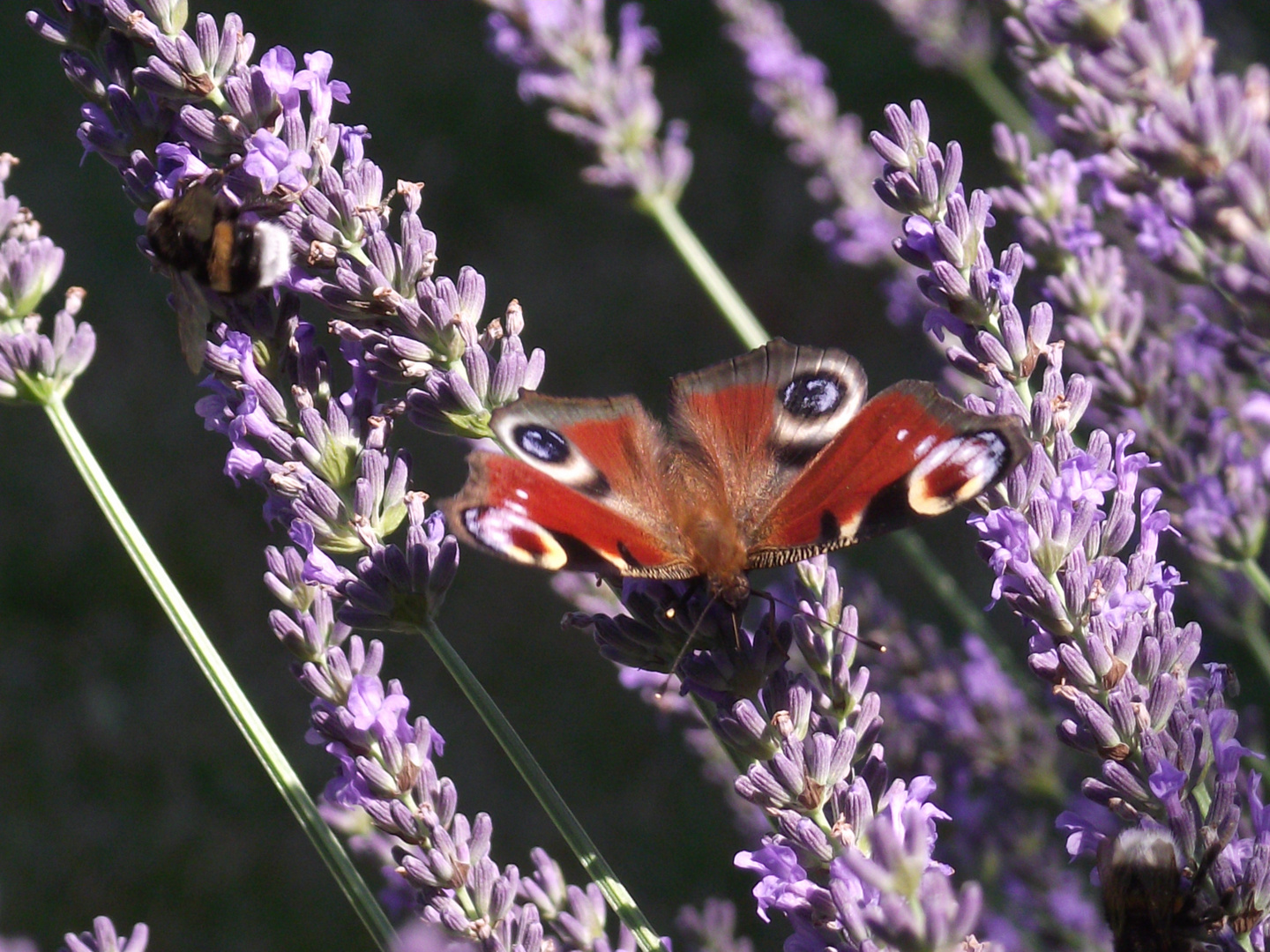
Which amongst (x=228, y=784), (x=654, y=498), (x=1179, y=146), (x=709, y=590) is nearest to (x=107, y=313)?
(x=228, y=784)

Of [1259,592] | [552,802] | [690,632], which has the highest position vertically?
[690,632]

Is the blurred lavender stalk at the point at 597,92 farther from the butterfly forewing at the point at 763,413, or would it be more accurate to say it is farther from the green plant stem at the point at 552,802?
the green plant stem at the point at 552,802

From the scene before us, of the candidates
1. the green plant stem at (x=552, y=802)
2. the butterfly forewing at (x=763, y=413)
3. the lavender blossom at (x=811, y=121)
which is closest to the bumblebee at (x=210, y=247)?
the green plant stem at (x=552, y=802)

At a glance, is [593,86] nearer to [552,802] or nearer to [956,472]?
[956,472]

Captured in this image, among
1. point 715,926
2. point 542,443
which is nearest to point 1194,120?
point 542,443

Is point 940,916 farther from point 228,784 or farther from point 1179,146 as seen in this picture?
point 228,784

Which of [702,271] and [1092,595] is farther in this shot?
[702,271]
